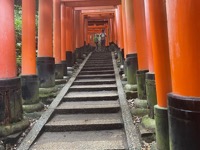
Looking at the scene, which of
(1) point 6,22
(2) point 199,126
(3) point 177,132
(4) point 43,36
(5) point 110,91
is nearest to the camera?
(2) point 199,126

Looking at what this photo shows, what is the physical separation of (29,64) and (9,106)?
4.95 ft

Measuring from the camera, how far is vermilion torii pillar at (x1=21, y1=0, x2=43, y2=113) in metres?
5.18

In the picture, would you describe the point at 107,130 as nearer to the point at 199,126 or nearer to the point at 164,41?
the point at 164,41

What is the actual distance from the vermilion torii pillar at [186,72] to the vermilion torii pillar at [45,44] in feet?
15.8

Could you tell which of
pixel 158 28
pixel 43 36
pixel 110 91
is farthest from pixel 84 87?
pixel 158 28

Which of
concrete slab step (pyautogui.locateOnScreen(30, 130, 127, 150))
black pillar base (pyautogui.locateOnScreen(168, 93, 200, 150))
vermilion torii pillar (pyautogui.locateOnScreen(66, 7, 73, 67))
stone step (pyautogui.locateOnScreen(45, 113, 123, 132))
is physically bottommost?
concrete slab step (pyautogui.locateOnScreen(30, 130, 127, 150))

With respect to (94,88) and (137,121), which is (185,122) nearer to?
(137,121)

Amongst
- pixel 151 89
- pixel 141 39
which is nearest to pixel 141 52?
pixel 141 39

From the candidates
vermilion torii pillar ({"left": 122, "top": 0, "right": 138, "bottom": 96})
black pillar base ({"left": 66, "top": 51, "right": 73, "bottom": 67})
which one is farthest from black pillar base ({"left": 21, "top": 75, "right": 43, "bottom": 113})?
black pillar base ({"left": 66, "top": 51, "right": 73, "bottom": 67})

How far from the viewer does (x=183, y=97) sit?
1.95 m

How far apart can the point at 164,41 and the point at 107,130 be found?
2.31 metres

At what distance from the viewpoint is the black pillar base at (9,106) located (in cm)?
388

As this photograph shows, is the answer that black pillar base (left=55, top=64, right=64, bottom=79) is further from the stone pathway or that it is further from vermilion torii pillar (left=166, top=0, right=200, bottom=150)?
vermilion torii pillar (left=166, top=0, right=200, bottom=150)

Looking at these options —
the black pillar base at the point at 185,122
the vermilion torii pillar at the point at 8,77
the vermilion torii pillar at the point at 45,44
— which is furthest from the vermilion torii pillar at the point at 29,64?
the black pillar base at the point at 185,122
